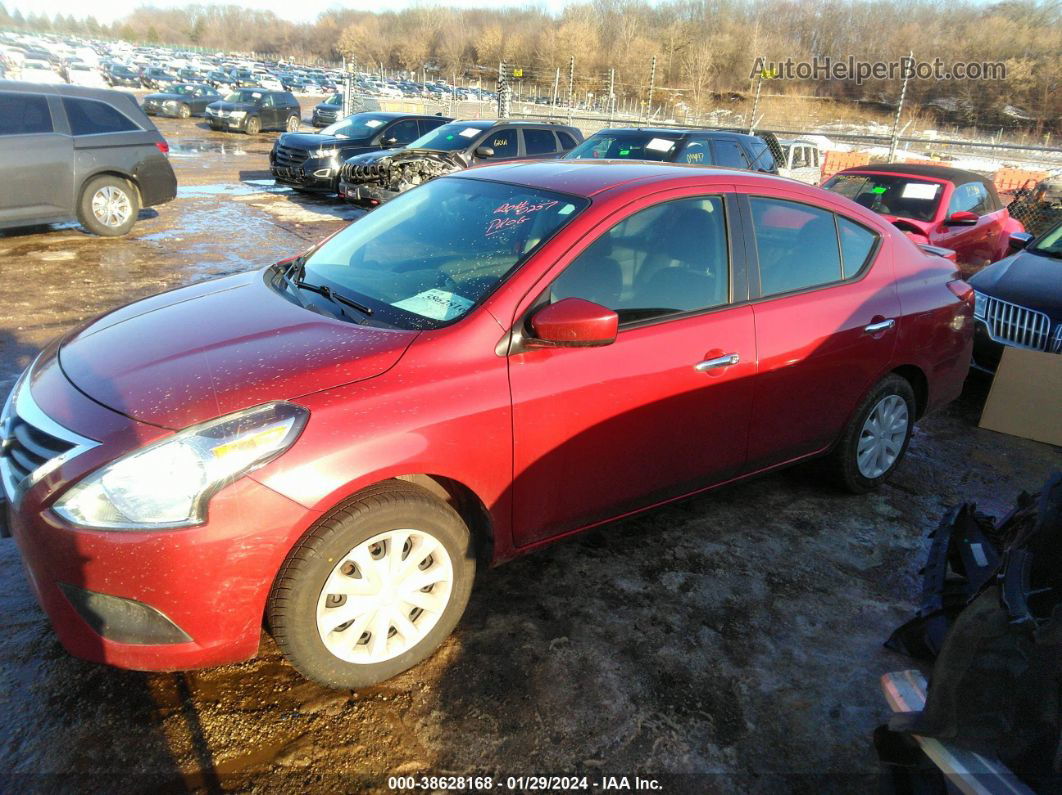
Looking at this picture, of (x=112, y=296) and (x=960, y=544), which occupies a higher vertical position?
(x=960, y=544)

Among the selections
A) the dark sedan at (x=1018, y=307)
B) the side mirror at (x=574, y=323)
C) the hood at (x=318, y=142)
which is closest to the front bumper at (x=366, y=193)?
the hood at (x=318, y=142)

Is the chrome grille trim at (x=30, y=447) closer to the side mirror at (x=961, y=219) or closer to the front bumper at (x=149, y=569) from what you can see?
the front bumper at (x=149, y=569)

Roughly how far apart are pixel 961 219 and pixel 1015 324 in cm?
306

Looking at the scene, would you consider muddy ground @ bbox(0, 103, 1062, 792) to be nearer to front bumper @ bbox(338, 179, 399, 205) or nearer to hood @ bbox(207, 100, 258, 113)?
front bumper @ bbox(338, 179, 399, 205)

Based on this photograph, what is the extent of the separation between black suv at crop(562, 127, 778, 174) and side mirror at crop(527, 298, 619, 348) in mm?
7920

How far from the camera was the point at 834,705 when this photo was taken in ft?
8.55

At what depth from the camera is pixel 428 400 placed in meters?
2.44

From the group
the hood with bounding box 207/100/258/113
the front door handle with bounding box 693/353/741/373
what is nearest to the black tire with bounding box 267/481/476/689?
the front door handle with bounding box 693/353/741/373

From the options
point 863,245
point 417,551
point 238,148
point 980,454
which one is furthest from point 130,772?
point 238,148

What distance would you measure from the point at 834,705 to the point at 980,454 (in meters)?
3.10

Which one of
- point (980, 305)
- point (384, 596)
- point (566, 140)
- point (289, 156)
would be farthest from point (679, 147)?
point (384, 596)

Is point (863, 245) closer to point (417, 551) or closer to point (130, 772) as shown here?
point (417, 551)

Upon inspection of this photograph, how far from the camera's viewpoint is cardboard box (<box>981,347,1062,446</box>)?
505 centimetres
